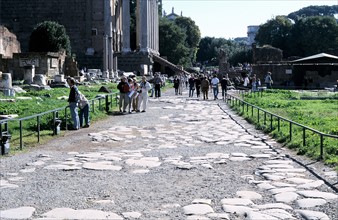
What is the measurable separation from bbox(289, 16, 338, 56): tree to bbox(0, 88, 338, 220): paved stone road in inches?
2707

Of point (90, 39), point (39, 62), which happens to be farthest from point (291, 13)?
point (39, 62)

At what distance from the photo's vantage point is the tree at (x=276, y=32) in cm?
8325

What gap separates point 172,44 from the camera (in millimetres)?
81125

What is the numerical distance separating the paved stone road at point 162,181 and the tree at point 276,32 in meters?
72.8

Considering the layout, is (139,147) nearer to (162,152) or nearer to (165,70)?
(162,152)

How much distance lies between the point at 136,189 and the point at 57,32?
42.3 m

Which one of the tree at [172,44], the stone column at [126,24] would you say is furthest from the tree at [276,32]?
the stone column at [126,24]

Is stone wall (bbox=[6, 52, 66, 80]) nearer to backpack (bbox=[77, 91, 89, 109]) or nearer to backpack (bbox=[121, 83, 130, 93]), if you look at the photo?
backpack (bbox=[121, 83, 130, 93])

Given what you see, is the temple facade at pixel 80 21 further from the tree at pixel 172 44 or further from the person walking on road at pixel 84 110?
the person walking on road at pixel 84 110

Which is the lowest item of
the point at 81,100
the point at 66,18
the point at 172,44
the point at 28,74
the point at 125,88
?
the point at 81,100

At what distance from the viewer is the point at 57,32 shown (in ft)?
157

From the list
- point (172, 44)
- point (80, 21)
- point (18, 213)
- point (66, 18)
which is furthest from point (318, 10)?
point (18, 213)

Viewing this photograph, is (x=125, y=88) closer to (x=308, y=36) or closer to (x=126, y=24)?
(x=126, y=24)

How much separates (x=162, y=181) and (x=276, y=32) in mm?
82835
